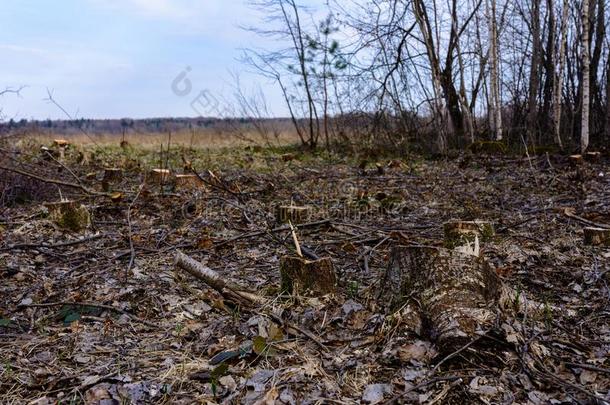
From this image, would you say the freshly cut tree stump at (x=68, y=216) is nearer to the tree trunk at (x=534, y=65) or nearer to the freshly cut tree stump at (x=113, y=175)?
the freshly cut tree stump at (x=113, y=175)

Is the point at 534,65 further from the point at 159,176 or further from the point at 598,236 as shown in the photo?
the point at 598,236

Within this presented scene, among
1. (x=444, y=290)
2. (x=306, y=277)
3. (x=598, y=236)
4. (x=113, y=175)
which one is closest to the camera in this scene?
(x=444, y=290)

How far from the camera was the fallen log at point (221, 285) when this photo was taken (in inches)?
138

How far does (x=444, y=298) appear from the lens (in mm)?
2869

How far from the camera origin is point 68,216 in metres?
5.76

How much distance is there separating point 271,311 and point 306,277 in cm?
37

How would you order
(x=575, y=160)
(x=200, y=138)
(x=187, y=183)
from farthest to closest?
(x=200, y=138) < (x=575, y=160) < (x=187, y=183)

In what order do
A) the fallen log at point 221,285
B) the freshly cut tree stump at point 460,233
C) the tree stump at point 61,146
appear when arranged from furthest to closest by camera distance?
the tree stump at point 61,146, the freshly cut tree stump at point 460,233, the fallen log at point 221,285

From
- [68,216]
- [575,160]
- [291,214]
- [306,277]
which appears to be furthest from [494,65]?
[306,277]

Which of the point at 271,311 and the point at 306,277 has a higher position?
the point at 306,277

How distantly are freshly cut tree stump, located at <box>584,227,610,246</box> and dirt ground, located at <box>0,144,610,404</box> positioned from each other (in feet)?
0.42

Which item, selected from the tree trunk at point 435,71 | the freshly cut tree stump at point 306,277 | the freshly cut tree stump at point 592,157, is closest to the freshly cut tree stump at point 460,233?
the freshly cut tree stump at point 306,277

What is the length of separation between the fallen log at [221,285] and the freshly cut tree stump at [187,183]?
403 cm

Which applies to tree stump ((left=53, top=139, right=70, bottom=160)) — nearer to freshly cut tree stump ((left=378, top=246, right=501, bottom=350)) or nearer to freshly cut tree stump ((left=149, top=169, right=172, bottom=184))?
freshly cut tree stump ((left=149, top=169, right=172, bottom=184))
